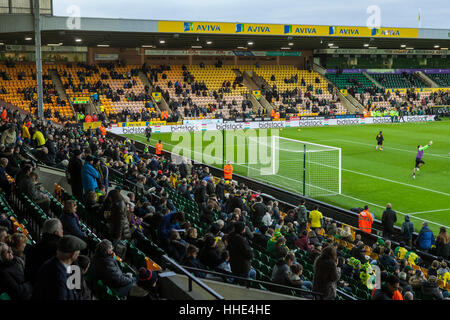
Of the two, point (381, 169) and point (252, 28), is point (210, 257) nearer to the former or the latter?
point (381, 169)

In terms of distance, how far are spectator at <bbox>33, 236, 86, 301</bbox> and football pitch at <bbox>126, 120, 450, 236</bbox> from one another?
15.3 meters

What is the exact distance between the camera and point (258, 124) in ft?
156

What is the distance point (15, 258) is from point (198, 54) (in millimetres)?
54558

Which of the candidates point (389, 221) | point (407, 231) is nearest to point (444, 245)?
point (407, 231)

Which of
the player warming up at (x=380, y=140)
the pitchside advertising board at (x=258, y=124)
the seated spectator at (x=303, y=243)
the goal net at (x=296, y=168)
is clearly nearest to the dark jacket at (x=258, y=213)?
the seated spectator at (x=303, y=243)

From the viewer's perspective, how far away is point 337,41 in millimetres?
54781

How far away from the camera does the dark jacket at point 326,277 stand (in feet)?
21.4

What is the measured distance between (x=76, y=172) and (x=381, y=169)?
798 inches

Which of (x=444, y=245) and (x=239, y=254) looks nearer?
(x=239, y=254)

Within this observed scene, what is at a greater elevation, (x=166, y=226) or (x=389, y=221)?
(x=166, y=226)

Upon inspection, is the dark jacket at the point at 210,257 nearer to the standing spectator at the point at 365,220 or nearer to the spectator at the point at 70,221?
the spectator at the point at 70,221

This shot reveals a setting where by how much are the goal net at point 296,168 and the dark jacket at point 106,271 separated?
14.1 metres

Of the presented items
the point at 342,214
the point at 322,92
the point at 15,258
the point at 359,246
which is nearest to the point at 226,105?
the point at 322,92
